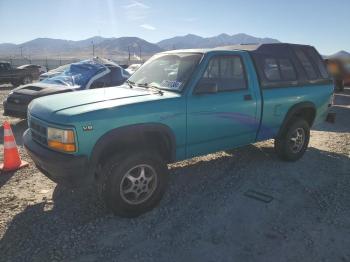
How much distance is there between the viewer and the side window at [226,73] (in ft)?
15.0

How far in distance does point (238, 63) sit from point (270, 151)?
2.44 metres

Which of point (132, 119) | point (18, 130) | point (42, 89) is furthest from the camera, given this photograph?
point (42, 89)

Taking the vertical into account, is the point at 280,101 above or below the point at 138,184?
above

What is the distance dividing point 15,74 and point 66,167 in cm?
1837

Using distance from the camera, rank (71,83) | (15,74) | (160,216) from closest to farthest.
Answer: (160,216), (71,83), (15,74)

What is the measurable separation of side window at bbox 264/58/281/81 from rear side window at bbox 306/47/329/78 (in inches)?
40.6

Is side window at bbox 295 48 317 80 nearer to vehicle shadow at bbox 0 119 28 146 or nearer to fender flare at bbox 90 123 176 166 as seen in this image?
fender flare at bbox 90 123 176 166

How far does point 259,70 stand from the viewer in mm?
5121

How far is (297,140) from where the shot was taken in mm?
6031

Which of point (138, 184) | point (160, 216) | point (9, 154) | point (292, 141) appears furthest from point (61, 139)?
point (292, 141)

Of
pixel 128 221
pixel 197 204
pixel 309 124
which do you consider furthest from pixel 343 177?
pixel 128 221

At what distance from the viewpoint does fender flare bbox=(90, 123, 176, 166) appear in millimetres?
3584

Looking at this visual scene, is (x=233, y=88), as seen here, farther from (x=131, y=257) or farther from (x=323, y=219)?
(x=131, y=257)

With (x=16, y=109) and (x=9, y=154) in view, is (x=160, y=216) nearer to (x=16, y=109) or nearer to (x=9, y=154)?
(x=9, y=154)
